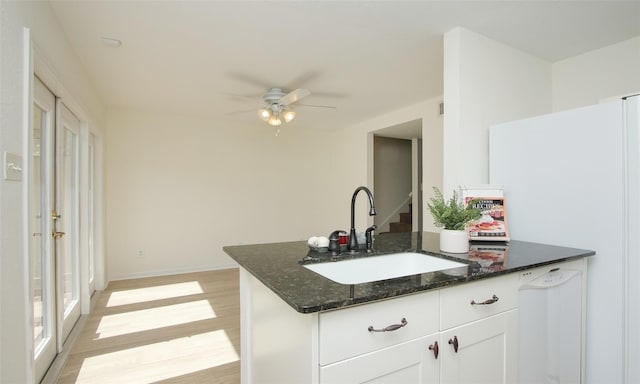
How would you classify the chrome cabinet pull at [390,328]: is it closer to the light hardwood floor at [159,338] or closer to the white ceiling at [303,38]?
the light hardwood floor at [159,338]

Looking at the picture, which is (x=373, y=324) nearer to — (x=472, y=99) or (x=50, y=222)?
(x=472, y=99)

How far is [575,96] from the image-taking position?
272 cm

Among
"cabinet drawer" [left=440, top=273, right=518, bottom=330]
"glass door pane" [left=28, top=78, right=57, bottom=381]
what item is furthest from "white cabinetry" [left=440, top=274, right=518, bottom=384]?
"glass door pane" [left=28, top=78, right=57, bottom=381]

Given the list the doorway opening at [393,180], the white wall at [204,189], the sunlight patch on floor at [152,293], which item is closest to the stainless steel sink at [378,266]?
the sunlight patch on floor at [152,293]

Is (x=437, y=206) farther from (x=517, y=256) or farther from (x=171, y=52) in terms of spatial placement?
(x=171, y=52)

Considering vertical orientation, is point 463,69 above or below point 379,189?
above

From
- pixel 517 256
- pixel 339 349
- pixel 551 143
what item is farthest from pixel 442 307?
pixel 551 143

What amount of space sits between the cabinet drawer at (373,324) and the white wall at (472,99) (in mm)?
1413

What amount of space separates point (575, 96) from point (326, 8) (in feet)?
7.57

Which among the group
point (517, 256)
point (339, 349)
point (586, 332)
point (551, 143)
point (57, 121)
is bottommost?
point (586, 332)

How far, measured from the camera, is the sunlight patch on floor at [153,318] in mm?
2865

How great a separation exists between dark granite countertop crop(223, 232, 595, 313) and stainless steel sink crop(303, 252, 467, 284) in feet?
0.10

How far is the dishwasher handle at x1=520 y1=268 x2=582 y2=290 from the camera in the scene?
4.86ft

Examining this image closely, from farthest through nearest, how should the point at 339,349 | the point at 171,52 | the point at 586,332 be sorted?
1. the point at 171,52
2. the point at 586,332
3. the point at 339,349
